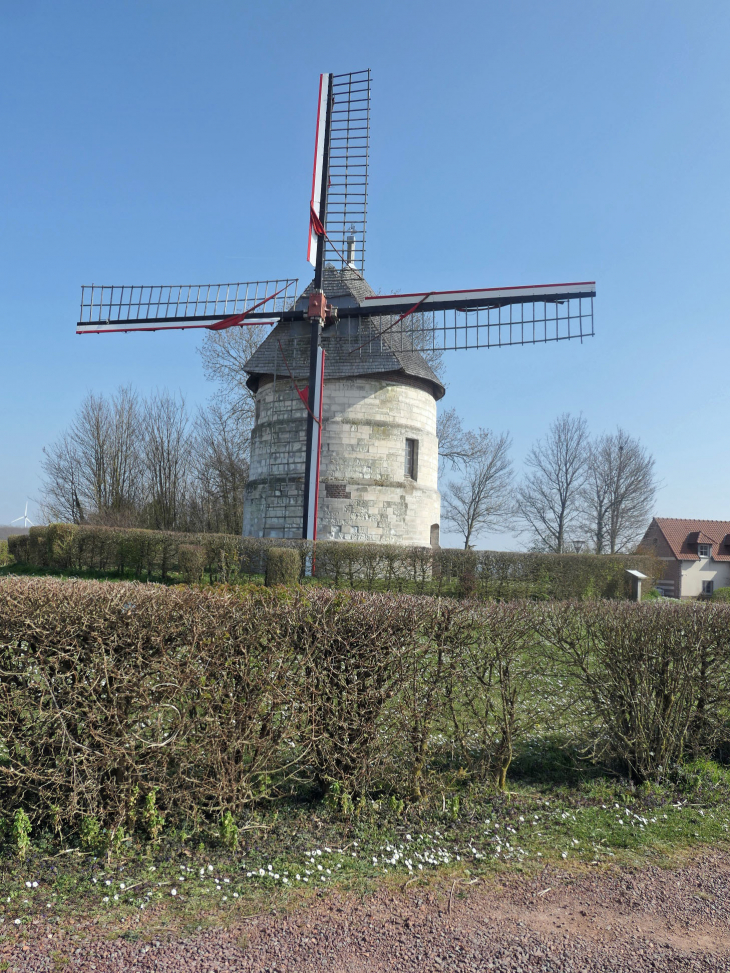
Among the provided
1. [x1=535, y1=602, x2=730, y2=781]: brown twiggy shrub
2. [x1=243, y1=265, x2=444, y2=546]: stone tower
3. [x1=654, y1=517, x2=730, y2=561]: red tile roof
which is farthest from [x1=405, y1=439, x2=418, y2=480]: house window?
[x1=654, y1=517, x2=730, y2=561]: red tile roof

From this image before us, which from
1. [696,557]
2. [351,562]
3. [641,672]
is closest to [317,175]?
[351,562]

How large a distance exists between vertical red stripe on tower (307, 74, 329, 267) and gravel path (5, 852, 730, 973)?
1817 centimetres

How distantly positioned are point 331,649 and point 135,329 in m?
18.4

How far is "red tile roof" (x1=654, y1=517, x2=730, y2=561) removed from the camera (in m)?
45.2

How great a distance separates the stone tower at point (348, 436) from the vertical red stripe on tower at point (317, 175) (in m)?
1.23

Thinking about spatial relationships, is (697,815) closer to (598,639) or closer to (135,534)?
(598,639)

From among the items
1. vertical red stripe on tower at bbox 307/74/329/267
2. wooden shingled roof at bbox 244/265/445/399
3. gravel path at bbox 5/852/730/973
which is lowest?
gravel path at bbox 5/852/730/973

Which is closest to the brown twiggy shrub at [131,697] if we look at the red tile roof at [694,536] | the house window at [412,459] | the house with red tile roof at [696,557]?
the house window at [412,459]

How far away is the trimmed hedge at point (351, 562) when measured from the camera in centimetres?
1716

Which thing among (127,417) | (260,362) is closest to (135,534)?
(260,362)

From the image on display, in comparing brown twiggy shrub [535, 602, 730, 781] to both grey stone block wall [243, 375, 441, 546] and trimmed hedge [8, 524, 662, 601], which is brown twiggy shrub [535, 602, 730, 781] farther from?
grey stone block wall [243, 375, 441, 546]

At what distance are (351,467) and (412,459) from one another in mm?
2185

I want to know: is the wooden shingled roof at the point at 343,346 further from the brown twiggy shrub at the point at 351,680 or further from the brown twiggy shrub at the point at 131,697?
the brown twiggy shrub at the point at 131,697

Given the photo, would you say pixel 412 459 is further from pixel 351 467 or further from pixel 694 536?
pixel 694 536
